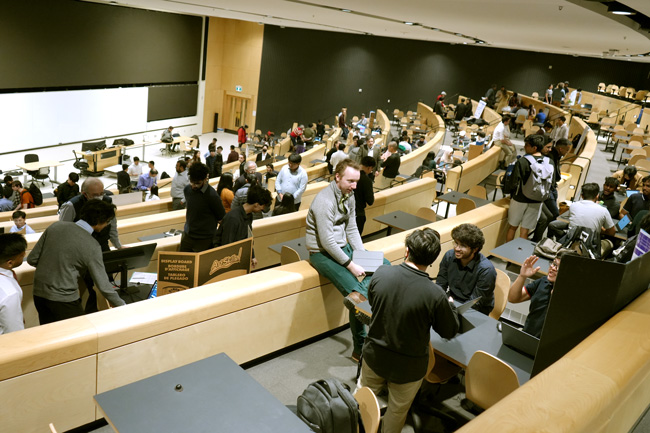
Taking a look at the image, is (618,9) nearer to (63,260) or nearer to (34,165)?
(63,260)

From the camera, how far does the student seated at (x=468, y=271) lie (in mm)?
4285

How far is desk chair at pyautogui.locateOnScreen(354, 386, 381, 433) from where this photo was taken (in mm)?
2777

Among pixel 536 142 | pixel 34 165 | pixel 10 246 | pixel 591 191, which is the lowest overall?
pixel 34 165

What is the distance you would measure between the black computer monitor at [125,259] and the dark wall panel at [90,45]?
14.7 m

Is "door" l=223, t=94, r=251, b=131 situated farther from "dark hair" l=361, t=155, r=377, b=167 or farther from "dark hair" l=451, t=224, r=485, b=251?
"dark hair" l=451, t=224, r=485, b=251

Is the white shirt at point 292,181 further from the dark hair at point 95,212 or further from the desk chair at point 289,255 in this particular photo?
the dark hair at point 95,212

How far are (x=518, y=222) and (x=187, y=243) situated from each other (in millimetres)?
4499

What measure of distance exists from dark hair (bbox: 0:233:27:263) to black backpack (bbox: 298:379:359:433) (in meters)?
2.15

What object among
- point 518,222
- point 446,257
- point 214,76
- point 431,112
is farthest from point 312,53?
point 446,257

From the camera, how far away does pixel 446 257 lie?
454 cm

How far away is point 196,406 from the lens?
2.69 m

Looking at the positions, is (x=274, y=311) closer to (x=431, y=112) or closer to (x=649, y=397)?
(x=649, y=397)

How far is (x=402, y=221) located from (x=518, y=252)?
5.15 ft

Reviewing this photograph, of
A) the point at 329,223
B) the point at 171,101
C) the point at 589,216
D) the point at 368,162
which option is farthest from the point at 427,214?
the point at 171,101
